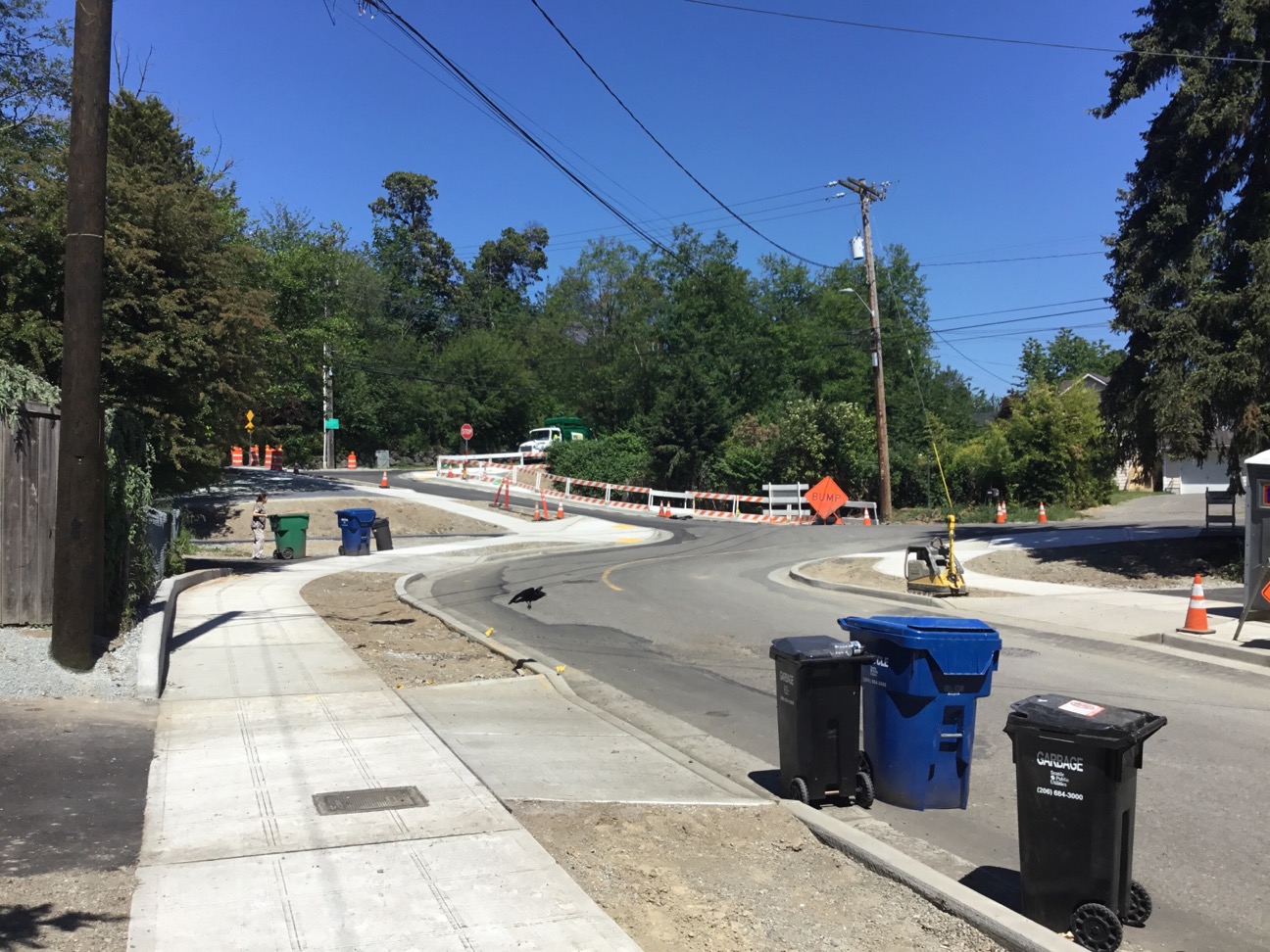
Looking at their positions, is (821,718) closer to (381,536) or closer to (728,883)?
(728,883)

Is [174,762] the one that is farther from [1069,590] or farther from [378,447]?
[378,447]

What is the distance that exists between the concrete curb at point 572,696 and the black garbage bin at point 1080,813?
2037 mm

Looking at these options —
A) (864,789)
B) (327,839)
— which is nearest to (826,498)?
(864,789)

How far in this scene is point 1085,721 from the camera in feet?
14.0

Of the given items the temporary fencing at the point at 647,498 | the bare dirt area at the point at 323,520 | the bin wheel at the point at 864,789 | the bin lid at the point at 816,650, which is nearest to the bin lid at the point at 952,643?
the bin lid at the point at 816,650

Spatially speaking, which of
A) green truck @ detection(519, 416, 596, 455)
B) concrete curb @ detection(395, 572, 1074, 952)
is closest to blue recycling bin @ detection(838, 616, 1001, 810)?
concrete curb @ detection(395, 572, 1074, 952)

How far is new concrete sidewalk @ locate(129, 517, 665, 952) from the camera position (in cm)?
421

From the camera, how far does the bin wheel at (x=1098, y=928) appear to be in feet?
13.8

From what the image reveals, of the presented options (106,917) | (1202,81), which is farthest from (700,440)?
(106,917)

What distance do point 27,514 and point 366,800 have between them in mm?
5614

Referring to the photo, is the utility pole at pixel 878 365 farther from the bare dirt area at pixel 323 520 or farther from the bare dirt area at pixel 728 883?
the bare dirt area at pixel 728 883

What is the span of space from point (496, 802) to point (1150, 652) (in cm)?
890

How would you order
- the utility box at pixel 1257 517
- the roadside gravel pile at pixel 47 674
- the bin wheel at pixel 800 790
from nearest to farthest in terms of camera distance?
the bin wheel at pixel 800 790
the roadside gravel pile at pixel 47 674
the utility box at pixel 1257 517

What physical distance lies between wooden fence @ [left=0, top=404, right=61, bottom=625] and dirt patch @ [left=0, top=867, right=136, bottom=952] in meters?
5.53
